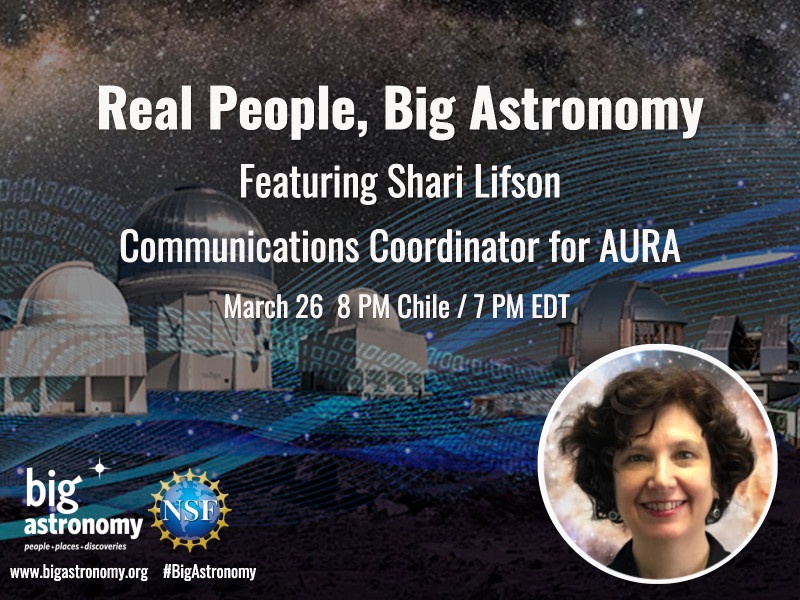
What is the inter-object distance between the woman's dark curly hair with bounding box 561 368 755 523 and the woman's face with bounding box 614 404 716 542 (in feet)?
0.27

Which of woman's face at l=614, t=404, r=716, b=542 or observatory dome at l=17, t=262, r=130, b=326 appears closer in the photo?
woman's face at l=614, t=404, r=716, b=542

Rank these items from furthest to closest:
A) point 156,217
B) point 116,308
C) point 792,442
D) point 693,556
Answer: point 116,308 < point 156,217 < point 792,442 < point 693,556

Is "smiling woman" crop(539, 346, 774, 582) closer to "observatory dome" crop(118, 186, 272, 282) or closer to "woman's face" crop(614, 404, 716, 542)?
"woman's face" crop(614, 404, 716, 542)

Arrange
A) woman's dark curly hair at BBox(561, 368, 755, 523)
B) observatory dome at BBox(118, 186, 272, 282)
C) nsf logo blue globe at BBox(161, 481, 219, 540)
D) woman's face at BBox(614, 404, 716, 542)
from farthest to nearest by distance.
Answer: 1. observatory dome at BBox(118, 186, 272, 282)
2. nsf logo blue globe at BBox(161, 481, 219, 540)
3. woman's dark curly hair at BBox(561, 368, 755, 523)
4. woman's face at BBox(614, 404, 716, 542)

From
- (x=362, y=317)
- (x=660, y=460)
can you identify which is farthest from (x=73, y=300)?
(x=660, y=460)

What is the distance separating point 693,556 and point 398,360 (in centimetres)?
467

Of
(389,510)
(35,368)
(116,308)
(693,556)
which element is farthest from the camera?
(116,308)

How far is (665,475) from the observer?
7.03 m

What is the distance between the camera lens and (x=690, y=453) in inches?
283

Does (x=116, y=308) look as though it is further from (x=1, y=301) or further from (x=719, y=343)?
(x=719, y=343)

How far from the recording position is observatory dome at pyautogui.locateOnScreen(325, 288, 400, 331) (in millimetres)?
9742

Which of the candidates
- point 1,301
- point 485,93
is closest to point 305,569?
point 485,93

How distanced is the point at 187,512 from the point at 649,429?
5.01 meters

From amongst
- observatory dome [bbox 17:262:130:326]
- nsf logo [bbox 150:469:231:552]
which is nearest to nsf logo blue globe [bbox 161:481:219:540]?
nsf logo [bbox 150:469:231:552]
